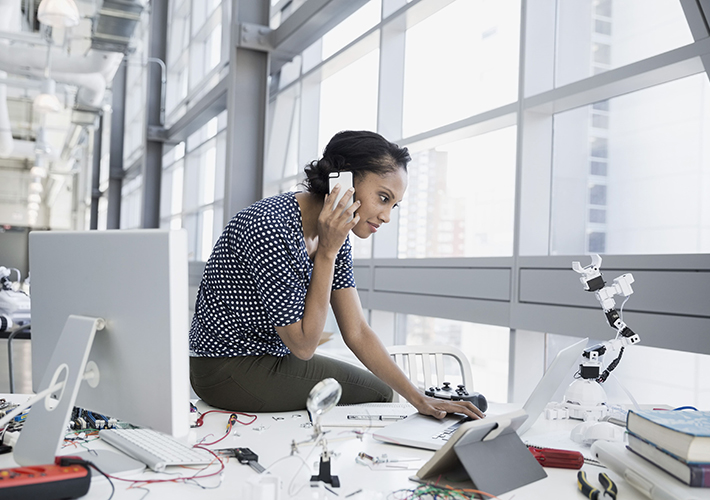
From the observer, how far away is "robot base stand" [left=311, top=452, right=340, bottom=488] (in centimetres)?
97

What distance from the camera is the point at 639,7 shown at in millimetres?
2508

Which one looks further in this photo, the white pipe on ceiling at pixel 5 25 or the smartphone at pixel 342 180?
the white pipe on ceiling at pixel 5 25

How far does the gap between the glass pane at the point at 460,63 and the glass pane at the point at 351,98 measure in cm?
43

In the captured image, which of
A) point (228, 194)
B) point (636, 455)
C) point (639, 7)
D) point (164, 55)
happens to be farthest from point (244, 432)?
point (164, 55)

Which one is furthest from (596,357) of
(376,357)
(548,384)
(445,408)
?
(376,357)

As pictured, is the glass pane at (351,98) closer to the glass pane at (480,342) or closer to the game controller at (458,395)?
the glass pane at (480,342)

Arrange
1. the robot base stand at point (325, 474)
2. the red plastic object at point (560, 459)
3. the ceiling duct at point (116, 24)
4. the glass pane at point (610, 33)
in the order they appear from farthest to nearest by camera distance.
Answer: the ceiling duct at point (116, 24) < the glass pane at point (610, 33) < the red plastic object at point (560, 459) < the robot base stand at point (325, 474)

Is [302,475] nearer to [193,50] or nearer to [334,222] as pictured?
[334,222]

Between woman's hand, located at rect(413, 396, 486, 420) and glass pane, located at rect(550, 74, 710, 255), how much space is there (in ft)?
4.36

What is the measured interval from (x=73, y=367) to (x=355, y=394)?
33.5 inches

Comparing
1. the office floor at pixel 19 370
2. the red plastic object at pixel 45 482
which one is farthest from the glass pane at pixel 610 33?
the office floor at pixel 19 370

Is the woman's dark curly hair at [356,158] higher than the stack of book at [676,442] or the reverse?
higher

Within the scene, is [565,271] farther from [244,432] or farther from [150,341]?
[150,341]

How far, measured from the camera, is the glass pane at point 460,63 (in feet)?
10.9
